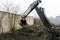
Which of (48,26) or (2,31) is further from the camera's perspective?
(2,31)

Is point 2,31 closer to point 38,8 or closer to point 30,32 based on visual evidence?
point 30,32

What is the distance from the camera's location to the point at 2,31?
20219 millimetres

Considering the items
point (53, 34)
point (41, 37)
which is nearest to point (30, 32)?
point (41, 37)

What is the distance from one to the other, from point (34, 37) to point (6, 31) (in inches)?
215

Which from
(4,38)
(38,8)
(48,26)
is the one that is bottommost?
(4,38)

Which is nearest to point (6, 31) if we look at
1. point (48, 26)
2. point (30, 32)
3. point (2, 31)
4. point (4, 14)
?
point (2, 31)

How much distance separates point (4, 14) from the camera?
68.8 ft

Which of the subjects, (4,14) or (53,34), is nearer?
(53,34)

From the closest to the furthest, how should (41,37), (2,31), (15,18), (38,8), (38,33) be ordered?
(38,8)
(41,37)
(38,33)
(2,31)
(15,18)

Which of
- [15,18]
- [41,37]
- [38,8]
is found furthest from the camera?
[15,18]

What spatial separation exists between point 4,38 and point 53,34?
18.7 feet

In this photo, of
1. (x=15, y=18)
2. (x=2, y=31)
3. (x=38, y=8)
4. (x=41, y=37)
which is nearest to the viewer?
(x=38, y=8)

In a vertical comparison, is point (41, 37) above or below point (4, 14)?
below

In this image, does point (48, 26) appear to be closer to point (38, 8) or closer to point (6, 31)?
point (38, 8)
